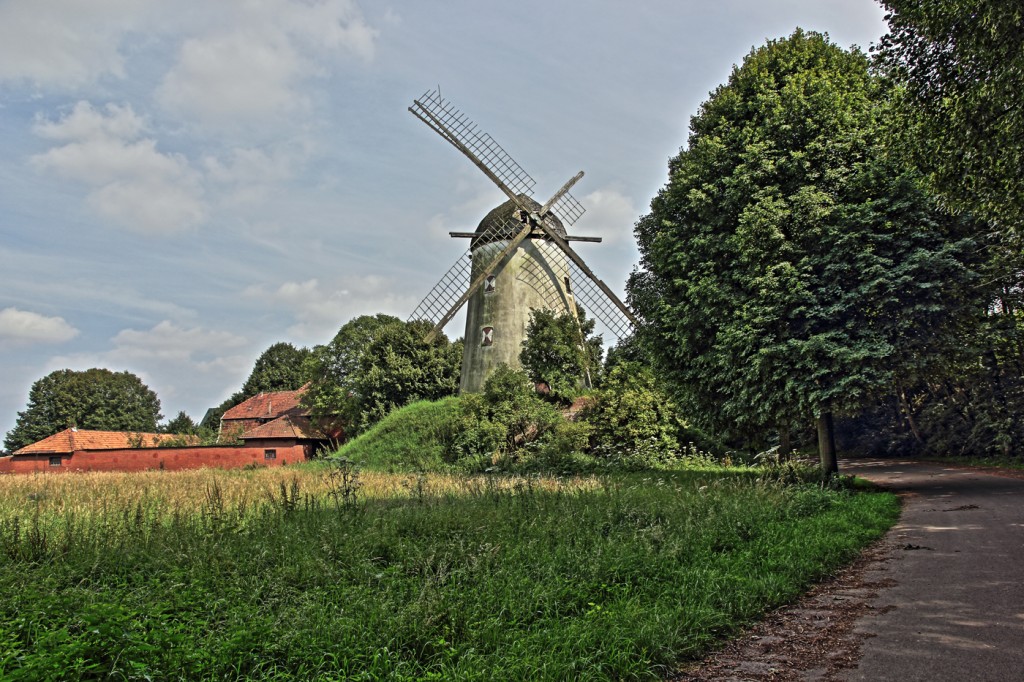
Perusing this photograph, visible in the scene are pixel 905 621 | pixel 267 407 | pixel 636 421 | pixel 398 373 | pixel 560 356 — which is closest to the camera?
pixel 905 621

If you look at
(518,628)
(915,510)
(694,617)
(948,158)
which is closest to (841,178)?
(948,158)

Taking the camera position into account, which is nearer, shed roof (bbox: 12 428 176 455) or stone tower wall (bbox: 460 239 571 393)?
stone tower wall (bbox: 460 239 571 393)

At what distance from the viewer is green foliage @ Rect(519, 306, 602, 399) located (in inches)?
1104

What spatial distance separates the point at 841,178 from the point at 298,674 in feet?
49.7

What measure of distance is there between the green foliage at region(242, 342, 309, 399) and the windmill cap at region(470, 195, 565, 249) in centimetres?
4064

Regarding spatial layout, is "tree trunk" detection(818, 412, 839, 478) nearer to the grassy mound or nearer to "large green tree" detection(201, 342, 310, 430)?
the grassy mound

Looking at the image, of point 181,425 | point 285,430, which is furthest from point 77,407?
point 285,430

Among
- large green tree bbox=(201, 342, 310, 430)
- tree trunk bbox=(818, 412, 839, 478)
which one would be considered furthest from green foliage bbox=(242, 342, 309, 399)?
tree trunk bbox=(818, 412, 839, 478)

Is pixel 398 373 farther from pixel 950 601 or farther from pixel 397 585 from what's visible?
pixel 950 601

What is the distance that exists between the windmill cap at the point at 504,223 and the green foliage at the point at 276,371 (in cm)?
4064

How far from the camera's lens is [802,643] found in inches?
221

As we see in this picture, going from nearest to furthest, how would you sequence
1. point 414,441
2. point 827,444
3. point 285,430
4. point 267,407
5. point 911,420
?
point 827,444, point 414,441, point 911,420, point 285,430, point 267,407

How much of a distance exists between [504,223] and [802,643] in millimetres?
27825

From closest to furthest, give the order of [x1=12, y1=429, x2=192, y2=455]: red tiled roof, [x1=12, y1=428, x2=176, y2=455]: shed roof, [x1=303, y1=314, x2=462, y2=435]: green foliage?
[x1=12, y1=428, x2=176, y2=455]: shed roof
[x1=12, y1=429, x2=192, y2=455]: red tiled roof
[x1=303, y1=314, x2=462, y2=435]: green foliage
